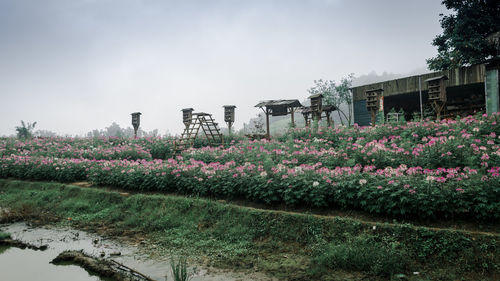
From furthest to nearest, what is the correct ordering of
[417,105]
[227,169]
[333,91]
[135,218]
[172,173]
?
[333,91]
[417,105]
[172,173]
[227,169]
[135,218]

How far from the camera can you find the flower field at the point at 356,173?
3.99m

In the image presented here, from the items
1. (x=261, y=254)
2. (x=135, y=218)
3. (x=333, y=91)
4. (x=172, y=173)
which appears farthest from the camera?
(x=333, y=91)

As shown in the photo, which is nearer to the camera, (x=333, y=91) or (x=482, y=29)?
(x=482, y=29)

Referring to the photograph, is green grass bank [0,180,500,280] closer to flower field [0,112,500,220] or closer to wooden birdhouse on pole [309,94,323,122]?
flower field [0,112,500,220]

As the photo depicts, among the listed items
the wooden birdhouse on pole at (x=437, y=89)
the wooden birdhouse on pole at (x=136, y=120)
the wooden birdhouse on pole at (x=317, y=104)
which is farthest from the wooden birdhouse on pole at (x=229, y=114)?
the wooden birdhouse on pole at (x=437, y=89)

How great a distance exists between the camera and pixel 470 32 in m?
17.5

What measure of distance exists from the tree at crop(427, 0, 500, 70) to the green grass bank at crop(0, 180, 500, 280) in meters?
17.8

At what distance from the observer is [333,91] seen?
1258 inches

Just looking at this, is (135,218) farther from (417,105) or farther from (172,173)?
(417,105)

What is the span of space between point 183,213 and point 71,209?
336 cm

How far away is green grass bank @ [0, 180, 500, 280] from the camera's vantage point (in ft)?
11.1

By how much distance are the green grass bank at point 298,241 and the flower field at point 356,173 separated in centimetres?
43

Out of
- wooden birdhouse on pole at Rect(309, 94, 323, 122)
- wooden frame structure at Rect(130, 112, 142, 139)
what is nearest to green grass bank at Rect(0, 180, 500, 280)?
wooden birdhouse on pole at Rect(309, 94, 323, 122)

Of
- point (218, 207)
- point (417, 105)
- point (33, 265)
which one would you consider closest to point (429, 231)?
point (218, 207)
